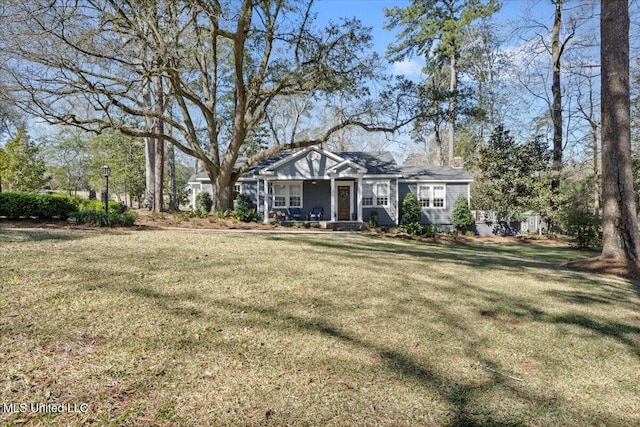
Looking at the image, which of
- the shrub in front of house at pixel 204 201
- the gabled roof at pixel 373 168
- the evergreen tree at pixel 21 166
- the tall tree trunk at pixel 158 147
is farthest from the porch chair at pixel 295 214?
the evergreen tree at pixel 21 166

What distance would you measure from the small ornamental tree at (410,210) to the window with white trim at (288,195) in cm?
598

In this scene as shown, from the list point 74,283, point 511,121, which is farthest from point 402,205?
point 74,283

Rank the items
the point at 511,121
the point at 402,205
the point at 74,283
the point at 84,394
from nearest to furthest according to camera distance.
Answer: the point at 84,394, the point at 74,283, the point at 402,205, the point at 511,121

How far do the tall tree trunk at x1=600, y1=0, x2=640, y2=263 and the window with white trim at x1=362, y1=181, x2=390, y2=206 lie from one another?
38.4 feet

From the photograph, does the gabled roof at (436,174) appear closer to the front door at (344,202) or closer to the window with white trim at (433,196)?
the window with white trim at (433,196)

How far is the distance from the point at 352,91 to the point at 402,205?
790cm

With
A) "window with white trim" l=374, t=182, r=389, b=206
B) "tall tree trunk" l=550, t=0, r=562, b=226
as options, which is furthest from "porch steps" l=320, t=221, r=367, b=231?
"tall tree trunk" l=550, t=0, r=562, b=226

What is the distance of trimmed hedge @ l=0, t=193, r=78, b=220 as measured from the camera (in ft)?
34.1

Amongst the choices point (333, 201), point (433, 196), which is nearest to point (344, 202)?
point (333, 201)

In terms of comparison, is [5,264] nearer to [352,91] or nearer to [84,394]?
[84,394]

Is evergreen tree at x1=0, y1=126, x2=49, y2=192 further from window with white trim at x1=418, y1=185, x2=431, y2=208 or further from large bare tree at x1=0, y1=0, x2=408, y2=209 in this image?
window with white trim at x1=418, y1=185, x2=431, y2=208

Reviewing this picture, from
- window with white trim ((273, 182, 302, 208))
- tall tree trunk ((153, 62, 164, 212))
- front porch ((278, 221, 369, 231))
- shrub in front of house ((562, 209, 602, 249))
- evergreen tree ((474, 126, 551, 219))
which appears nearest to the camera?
shrub in front of house ((562, 209, 602, 249))

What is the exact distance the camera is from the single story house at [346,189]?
19.1 m

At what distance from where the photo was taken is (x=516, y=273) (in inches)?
282
